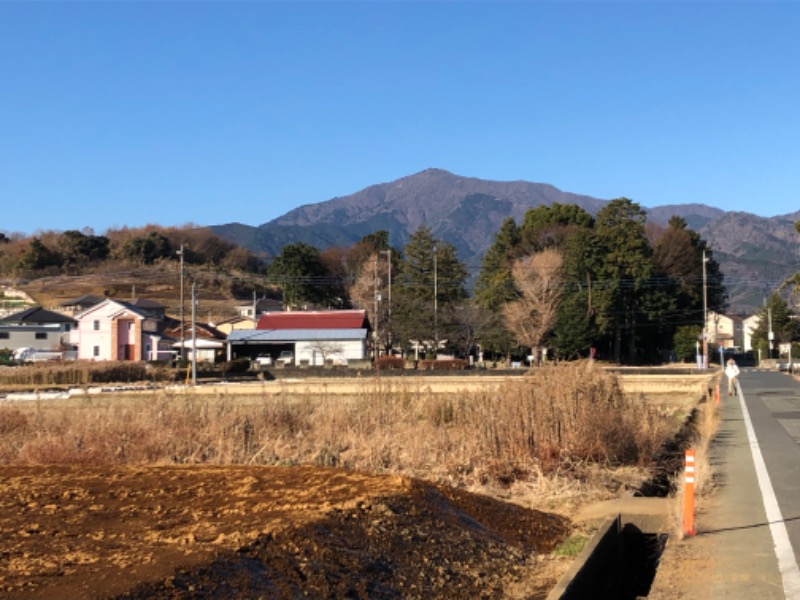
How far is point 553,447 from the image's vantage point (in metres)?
13.6

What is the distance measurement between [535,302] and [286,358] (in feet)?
72.2

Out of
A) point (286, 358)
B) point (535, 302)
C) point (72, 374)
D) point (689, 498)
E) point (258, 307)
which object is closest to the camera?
point (689, 498)

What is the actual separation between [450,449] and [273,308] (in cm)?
10532

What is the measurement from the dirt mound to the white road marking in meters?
2.17

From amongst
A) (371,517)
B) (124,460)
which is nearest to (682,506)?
(371,517)

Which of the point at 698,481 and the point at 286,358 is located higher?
the point at 286,358

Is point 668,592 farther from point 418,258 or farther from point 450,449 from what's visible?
point 418,258

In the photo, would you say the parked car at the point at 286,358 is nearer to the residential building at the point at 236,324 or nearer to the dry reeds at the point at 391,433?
the residential building at the point at 236,324

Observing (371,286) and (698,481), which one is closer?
(698,481)

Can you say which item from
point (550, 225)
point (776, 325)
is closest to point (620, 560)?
point (550, 225)

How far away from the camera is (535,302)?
7494 cm

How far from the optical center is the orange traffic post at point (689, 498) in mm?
9406

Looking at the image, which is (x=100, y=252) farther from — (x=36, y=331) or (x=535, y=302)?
(x=535, y=302)

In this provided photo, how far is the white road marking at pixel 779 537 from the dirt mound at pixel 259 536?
217 cm
